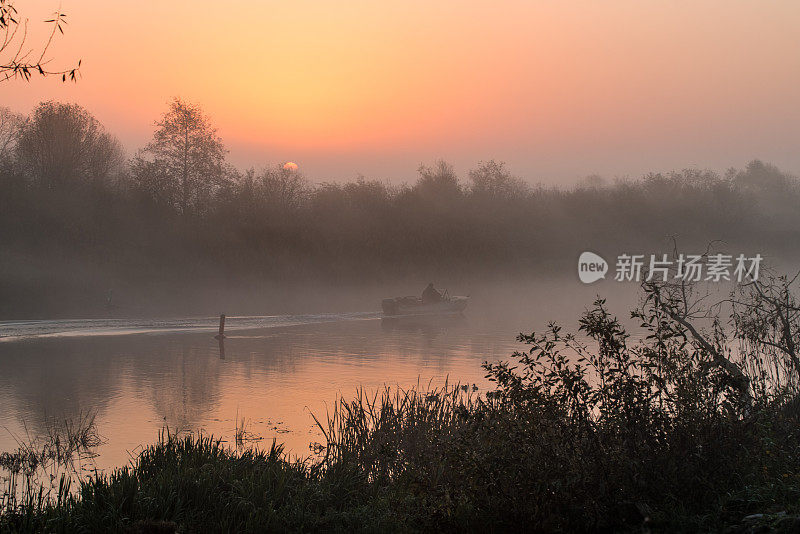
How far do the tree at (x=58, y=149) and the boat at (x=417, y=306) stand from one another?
988 inches

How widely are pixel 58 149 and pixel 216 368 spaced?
36.4 metres

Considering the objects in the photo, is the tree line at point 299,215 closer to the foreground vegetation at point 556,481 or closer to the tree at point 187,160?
the tree at point 187,160

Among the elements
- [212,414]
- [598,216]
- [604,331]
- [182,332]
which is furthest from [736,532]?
[598,216]

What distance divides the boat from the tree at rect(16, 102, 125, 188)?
25.1 metres

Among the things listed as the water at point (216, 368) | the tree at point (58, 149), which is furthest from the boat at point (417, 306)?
the tree at point (58, 149)

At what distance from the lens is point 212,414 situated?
16.9 m

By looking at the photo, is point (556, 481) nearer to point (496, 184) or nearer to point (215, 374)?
point (215, 374)

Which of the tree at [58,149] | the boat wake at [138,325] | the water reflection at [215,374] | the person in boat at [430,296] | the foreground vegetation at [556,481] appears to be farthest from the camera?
the tree at [58,149]

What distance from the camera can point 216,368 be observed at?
2491 cm

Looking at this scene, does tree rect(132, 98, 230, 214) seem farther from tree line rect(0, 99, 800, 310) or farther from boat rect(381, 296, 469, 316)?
boat rect(381, 296, 469, 316)

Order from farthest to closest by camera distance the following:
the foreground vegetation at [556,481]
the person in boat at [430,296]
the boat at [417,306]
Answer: the person in boat at [430,296]
the boat at [417,306]
the foreground vegetation at [556,481]

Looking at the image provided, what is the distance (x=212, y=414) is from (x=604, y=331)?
455 inches

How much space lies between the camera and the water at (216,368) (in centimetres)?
1585

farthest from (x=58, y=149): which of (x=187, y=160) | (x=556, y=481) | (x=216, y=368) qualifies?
(x=556, y=481)
